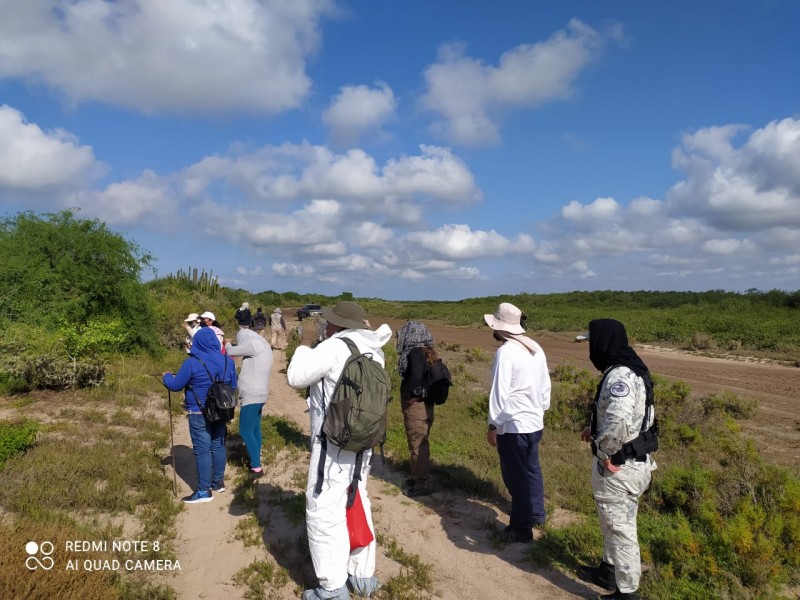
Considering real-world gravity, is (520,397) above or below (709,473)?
above

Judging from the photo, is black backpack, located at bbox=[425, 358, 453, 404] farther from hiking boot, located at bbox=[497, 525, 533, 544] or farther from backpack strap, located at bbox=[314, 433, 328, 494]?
backpack strap, located at bbox=[314, 433, 328, 494]

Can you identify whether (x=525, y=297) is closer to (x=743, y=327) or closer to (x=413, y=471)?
(x=743, y=327)

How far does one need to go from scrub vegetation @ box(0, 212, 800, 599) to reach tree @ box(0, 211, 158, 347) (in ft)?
0.13

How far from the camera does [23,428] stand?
6055mm

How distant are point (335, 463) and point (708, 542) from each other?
10.1 ft

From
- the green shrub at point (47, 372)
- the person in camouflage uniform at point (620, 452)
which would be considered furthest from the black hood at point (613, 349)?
the green shrub at point (47, 372)

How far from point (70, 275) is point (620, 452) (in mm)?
13583

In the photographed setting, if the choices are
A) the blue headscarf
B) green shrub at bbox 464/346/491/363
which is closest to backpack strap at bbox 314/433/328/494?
the blue headscarf

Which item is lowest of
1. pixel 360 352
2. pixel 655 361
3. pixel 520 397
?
pixel 655 361

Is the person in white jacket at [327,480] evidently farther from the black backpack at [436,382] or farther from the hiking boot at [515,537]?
the black backpack at [436,382]

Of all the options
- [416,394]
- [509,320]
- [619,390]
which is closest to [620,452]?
[619,390]

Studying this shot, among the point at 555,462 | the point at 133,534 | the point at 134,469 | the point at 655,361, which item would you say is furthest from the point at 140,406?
the point at 655,361

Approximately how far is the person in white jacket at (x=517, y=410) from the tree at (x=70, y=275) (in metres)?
10.3

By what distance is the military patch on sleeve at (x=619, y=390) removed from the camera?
10.7 feet
